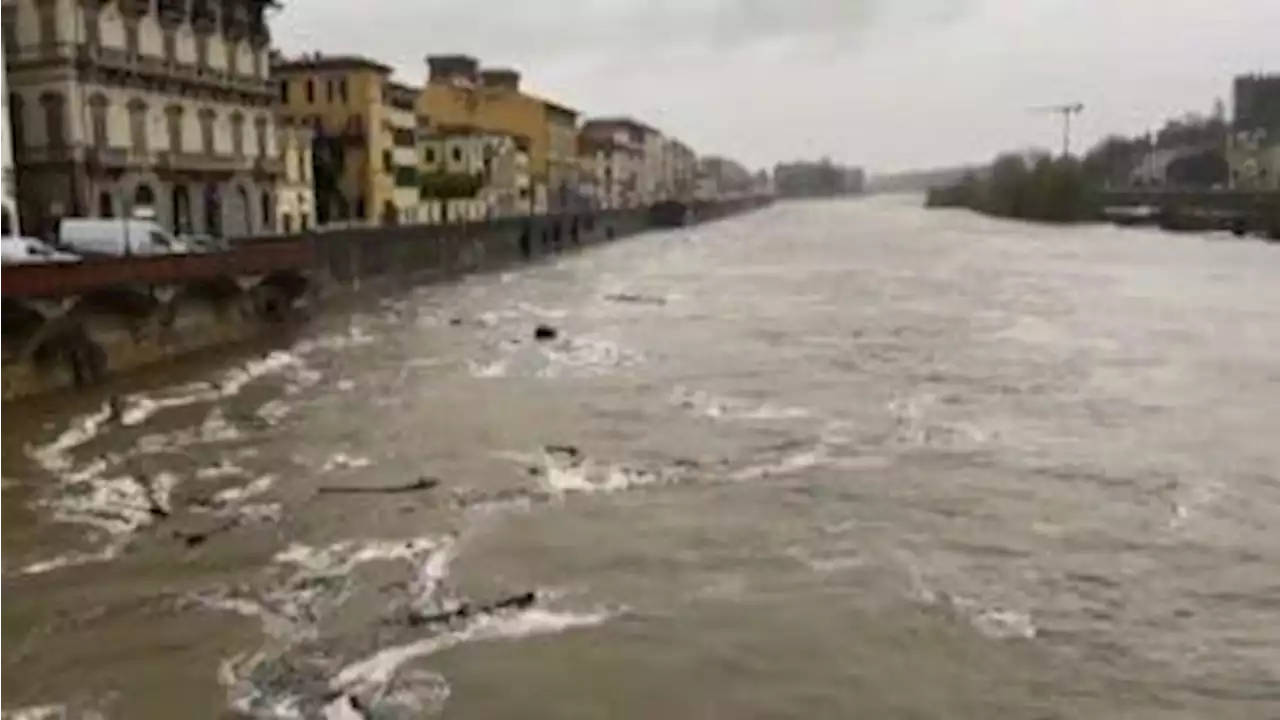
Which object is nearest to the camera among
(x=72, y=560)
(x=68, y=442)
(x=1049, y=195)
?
(x=72, y=560)

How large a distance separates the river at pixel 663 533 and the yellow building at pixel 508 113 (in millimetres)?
83964

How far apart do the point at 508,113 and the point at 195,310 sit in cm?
8935

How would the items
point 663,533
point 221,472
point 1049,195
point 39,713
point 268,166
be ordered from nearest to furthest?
1. point 39,713
2. point 663,533
3. point 221,472
4. point 268,166
5. point 1049,195

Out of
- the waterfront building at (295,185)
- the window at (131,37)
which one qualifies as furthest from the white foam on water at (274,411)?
the waterfront building at (295,185)

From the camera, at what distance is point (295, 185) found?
235ft

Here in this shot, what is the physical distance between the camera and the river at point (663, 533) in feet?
49.4

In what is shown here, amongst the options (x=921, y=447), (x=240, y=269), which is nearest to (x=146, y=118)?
(x=240, y=269)

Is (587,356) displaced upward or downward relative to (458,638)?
upward

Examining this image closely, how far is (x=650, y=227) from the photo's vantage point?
15812 cm

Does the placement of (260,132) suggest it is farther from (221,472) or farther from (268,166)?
(221,472)

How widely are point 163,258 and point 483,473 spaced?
18151 mm

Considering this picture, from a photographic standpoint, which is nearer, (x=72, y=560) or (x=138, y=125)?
(x=72, y=560)

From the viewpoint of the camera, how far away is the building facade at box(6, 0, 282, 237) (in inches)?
1886

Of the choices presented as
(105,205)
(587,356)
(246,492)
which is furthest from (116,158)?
(246,492)
